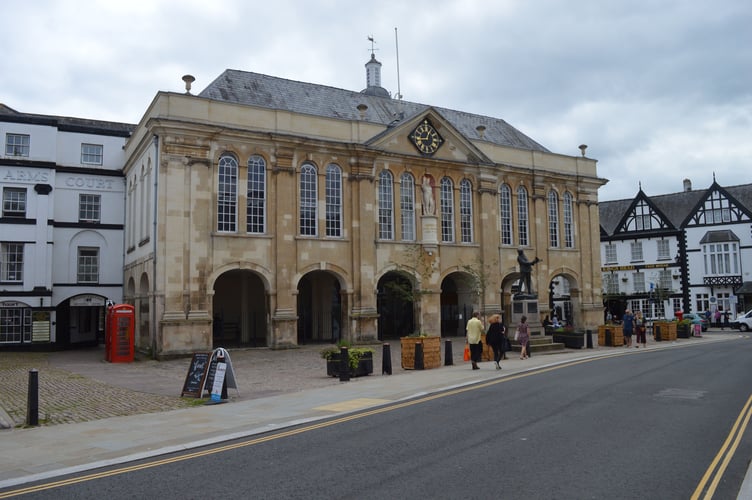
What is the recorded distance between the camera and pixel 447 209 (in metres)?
34.2

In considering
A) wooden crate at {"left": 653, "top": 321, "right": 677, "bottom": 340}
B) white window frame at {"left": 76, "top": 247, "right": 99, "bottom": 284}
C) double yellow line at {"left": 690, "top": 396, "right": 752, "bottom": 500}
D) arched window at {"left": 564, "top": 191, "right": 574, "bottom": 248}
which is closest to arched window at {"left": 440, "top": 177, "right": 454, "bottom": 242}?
arched window at {"left": 564, "top": 191, "right": 574, "bottom": 248}

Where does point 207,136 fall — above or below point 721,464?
above

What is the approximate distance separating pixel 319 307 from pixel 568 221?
55.7 ft

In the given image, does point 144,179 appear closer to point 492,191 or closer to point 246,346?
point 246,346

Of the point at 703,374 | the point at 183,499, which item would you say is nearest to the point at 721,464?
the point at 183,499

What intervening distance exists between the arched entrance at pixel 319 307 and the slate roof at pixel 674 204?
34.5 metres

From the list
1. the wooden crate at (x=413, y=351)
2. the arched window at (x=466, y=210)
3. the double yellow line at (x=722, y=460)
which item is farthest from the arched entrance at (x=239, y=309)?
the double yellow line at (x=722, y=460)

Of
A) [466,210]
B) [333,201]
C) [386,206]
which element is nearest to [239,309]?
[333,201]

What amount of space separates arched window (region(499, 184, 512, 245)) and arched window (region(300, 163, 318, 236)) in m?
11.8

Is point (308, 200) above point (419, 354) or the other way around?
above

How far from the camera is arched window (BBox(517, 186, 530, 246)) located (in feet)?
121

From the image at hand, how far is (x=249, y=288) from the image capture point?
3247cm

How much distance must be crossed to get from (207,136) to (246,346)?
959 centimetres

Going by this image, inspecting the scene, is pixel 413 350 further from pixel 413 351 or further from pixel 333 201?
pixel 333 201
